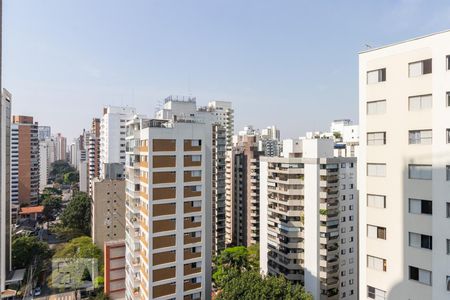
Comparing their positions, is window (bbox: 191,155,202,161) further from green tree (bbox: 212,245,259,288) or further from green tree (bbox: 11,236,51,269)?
green tree (bbox: 11,236,51,269)

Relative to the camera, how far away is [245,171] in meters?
54.1

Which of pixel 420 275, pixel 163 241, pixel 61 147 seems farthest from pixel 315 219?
pixel 61 147

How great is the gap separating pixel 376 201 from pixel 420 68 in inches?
232

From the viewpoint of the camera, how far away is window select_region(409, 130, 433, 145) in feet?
40.3

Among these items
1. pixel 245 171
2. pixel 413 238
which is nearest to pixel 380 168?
pixel 413 238

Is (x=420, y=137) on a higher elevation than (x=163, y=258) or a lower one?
higher

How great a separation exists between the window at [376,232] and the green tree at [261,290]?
1213 centimetres

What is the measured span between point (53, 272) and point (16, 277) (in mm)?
4222

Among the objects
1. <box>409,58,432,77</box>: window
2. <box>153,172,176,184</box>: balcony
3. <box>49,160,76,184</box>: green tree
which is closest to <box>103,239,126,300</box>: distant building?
<box>153,172,176,184</box>: balcony

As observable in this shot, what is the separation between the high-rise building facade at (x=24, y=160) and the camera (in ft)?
233

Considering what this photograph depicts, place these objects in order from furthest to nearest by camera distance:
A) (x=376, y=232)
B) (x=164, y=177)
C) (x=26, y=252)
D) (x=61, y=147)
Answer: (x=61, y=147) < (x=26, y=252) < (x=164, y=177) < (x=376, y=232)

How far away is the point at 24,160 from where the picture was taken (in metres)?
74.2

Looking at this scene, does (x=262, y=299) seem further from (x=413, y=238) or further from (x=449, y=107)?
(x=449, y=107)

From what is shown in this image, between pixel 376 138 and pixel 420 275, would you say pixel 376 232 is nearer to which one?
pixel 420 275
